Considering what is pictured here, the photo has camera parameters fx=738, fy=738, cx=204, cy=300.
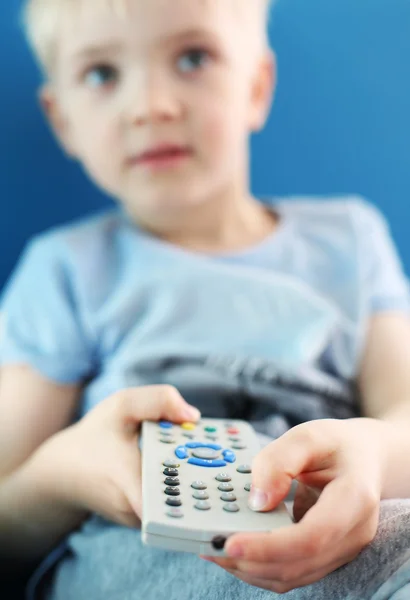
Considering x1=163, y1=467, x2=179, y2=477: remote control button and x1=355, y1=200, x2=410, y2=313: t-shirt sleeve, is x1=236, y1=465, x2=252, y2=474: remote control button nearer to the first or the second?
x1=163, y1=467, x2=179, y2=477: remote control button

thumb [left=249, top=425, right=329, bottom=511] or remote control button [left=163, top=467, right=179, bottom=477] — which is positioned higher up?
thumb [left=249, top=425, right=329, bottom=511]

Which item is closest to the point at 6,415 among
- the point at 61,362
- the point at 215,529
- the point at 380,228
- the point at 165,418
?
the point at 61,362

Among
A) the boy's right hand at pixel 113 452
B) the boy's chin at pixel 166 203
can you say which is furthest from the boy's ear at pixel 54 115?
the boy's right hand at pixel 113 452

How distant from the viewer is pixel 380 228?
0.73 metres

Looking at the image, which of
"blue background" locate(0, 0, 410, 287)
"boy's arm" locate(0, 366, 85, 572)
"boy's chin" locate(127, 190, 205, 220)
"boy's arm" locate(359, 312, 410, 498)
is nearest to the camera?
"boy's arm" locate(359, 312, 410, 498)

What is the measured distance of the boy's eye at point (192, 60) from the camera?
0.60 metres

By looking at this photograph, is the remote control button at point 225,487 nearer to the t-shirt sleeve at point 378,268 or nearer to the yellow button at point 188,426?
the yellow button at point 188,426

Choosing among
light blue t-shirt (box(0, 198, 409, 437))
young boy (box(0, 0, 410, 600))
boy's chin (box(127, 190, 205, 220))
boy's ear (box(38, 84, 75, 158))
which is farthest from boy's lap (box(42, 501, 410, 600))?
boy's ear (box(38, 84, 75, 158))

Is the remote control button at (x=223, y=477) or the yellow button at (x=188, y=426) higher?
the remote control button at (x=223, y=477)

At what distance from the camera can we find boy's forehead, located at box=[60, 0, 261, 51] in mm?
578

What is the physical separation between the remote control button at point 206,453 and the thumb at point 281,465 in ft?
0.17

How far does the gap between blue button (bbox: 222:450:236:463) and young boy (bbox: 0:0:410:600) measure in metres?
0.05

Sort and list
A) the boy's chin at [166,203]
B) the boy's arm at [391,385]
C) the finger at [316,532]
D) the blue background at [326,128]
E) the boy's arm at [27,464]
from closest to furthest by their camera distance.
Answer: the finger at [316,532]
the boy's arm at [391,385]
the boy's arm at [27,464]
the boy's chin at [166,203]
the blue background at [326,128]

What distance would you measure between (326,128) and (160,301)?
33 centimetres
